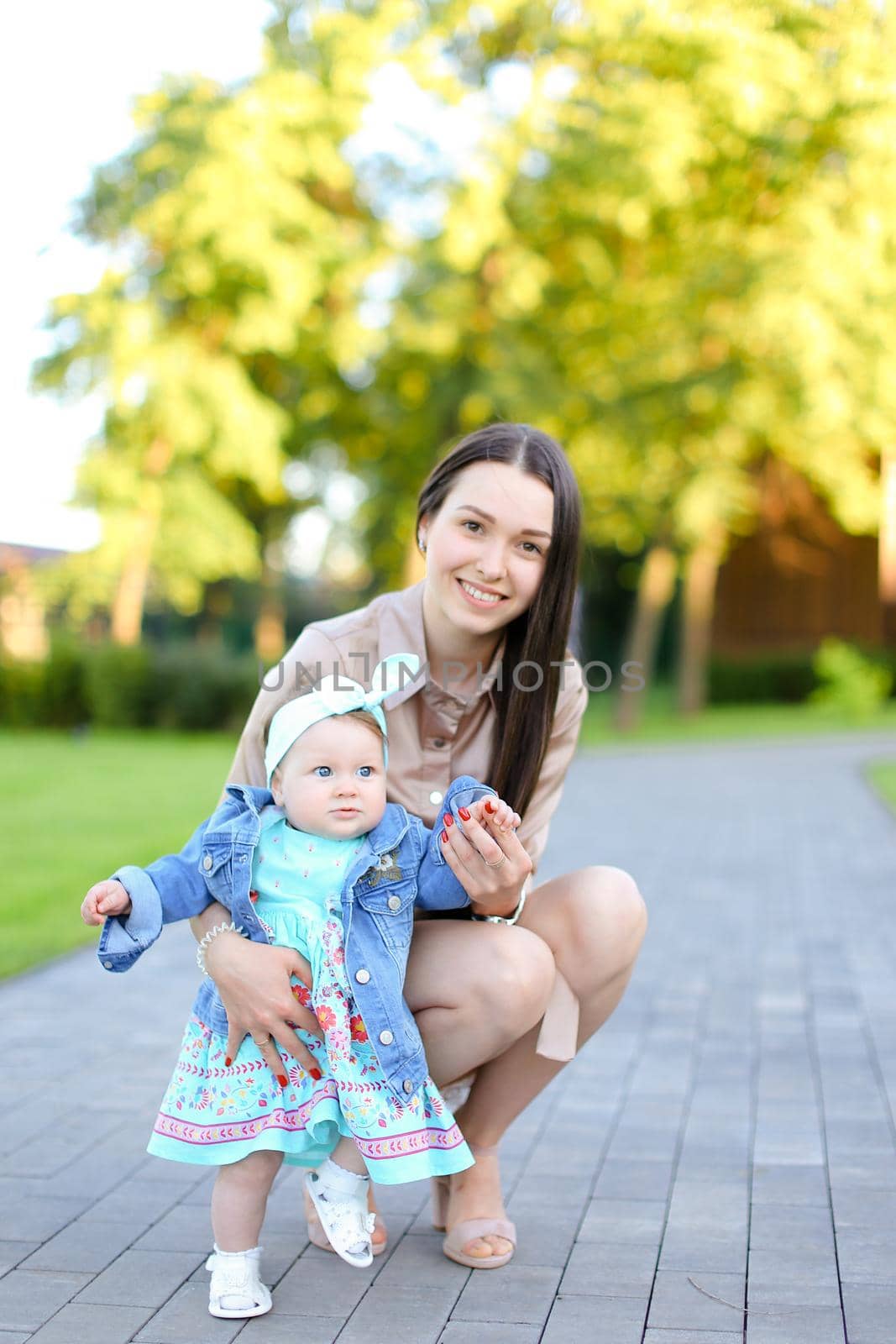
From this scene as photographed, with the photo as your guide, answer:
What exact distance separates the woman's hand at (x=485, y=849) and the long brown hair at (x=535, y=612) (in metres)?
0.40

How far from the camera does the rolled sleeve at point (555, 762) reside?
3.22 m

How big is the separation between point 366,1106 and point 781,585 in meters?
26.7

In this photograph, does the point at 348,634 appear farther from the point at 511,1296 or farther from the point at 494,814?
the point at 511,1296

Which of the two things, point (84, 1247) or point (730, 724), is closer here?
point (84, 1247)

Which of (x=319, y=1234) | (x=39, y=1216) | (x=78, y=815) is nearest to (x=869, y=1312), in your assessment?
(x=319, y=1234)

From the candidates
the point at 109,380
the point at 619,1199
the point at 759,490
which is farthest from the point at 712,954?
the point at 759,490

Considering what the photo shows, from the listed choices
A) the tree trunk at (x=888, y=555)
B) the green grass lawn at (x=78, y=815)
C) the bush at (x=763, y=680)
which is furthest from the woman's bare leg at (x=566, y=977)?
the bush at (x=763, y=680)

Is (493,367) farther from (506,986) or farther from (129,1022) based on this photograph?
(506,986)

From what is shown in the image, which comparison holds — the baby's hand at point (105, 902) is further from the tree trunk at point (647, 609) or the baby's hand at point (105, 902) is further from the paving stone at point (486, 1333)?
the tree trunk at point (647, 609)

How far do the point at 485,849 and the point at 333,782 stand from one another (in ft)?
1.03

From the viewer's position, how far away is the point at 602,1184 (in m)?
3.46

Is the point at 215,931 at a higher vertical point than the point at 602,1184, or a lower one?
higher

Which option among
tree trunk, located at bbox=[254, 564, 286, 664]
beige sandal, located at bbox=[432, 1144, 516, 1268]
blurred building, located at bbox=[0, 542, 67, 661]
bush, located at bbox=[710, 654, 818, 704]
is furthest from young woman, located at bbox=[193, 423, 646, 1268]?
tree trunk, located at bbox=[254, 564, 286, 664]

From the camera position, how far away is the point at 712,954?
6156mm
